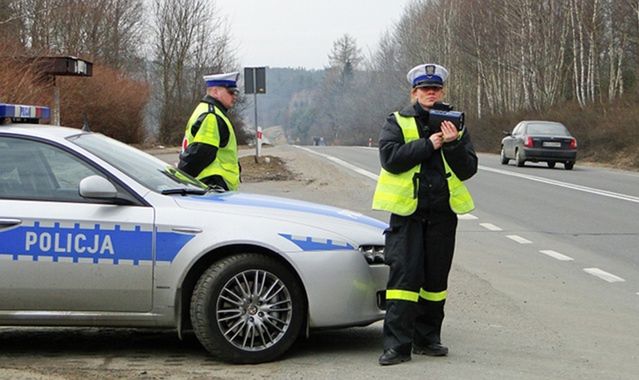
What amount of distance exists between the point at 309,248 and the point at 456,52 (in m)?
76.4

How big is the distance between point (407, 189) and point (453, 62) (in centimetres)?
7820

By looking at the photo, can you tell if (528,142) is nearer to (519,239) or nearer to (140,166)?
(519,239)

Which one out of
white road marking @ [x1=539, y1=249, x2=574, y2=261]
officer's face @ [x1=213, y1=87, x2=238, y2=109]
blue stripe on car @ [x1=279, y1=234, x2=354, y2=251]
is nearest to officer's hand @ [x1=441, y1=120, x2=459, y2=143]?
blue stripe on car @ [x1=279, y1=234, x2=354, y2=251]

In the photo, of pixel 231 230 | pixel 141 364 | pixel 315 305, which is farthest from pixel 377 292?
pixel 141 364

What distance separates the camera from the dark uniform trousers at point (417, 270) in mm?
5887

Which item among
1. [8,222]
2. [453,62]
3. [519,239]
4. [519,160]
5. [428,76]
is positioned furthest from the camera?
[453,62]

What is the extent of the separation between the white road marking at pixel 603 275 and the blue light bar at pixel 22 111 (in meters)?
5.62

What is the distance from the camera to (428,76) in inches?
237

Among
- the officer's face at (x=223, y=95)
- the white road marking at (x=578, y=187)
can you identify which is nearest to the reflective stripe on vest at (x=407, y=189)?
the officer's face at (x=223, y=95)

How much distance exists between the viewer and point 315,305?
5855 mm

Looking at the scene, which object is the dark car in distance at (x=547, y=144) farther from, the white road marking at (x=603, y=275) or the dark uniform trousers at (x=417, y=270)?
the dark uniform trousers at (x=417, y=270)

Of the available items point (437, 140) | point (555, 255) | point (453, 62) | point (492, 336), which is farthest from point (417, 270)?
point (453, 62)

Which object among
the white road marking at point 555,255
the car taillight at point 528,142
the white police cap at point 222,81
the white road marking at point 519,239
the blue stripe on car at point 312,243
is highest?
the white police cap at point 222,81

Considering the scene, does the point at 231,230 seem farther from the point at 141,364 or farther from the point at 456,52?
the point at 456,52
